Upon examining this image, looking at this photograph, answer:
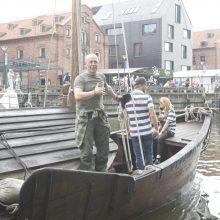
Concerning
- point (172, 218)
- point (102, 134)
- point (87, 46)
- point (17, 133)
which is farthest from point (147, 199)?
point (87, 46)

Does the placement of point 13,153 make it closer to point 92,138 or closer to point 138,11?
point 92,138

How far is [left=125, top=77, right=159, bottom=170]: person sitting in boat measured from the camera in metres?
6.37

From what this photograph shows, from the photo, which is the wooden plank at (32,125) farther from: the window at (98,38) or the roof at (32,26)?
the window at (98,38)

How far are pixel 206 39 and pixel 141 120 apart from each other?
193 ft

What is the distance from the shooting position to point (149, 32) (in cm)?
4759

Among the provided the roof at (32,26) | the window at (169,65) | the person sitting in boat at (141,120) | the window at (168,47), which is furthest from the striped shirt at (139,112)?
the window at (169,65)

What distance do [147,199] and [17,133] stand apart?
7.10 ft

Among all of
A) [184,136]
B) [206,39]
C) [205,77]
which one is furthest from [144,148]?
[206,39]

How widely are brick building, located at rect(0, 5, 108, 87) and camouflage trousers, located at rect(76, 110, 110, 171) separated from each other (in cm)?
3269

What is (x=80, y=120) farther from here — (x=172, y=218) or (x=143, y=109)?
(x=172, y=218)

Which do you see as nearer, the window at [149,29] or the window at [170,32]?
the window at [149,29]

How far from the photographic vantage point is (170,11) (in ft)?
159

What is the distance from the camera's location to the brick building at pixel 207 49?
197 ft

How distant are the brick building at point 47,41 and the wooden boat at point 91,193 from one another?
3306cm
